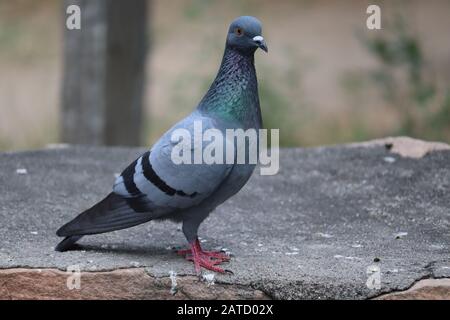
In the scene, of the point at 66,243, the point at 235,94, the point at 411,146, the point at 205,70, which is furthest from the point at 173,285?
the point at 205,70

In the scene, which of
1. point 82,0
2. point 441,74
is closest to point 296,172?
point 82,0

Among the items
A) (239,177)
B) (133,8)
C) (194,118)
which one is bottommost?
(239,177)

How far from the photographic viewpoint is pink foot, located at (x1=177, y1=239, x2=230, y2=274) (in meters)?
4.32

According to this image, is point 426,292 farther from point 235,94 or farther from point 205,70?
point 205,70

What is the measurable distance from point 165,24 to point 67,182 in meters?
10.5

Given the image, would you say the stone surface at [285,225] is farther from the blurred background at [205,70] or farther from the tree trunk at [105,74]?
the blurred background at [205,70]

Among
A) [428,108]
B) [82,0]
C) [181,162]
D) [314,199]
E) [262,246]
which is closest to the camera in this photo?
[181,162]

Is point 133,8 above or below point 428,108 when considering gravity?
above

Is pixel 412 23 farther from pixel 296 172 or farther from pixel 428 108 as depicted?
pixel 296 172

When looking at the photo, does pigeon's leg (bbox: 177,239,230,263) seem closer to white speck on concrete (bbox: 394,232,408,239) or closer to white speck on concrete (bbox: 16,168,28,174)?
white speck on concrete (bbox: 394,232,408,239)

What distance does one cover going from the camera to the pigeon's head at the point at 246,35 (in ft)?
14.4

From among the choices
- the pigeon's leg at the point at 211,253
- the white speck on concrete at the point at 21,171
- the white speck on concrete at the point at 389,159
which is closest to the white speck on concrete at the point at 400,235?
the pigeon's leg at the point at 211,253

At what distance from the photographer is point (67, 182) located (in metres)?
5.84

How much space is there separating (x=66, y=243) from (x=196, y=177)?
2.55ft
